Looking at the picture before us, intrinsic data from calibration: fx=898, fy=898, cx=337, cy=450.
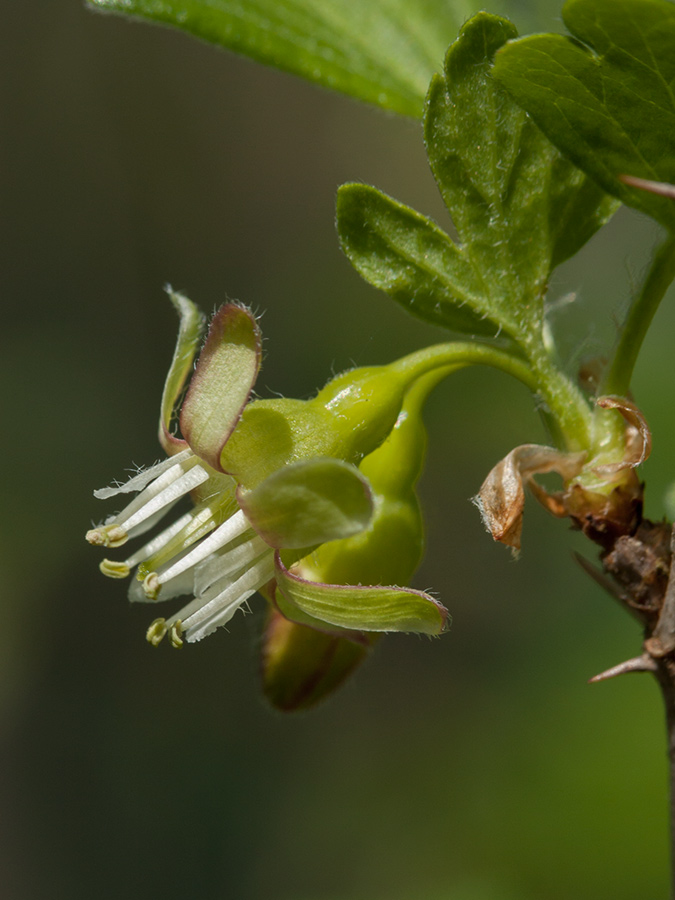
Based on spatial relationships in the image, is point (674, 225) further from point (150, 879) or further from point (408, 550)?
point (150, 879)

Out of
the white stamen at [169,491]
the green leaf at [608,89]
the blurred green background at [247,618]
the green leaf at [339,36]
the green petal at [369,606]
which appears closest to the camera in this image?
the green leaf at [608,89]

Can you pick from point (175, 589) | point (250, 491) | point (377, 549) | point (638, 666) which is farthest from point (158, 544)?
point (638, 666)

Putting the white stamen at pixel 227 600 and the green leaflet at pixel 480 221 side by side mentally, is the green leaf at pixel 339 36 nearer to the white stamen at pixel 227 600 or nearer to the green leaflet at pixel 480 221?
the green leaflet at pixel 480 221

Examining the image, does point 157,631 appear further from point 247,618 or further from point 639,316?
point 247,618

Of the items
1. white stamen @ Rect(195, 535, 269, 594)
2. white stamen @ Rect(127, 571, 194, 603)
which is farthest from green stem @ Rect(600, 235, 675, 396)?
white stamen @ Rect(127, 571, 194, 603)

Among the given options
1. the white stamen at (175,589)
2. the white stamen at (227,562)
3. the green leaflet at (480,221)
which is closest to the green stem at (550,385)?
the green leaflet at (480,221)

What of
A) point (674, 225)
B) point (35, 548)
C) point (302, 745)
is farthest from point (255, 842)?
point (674, 225)
